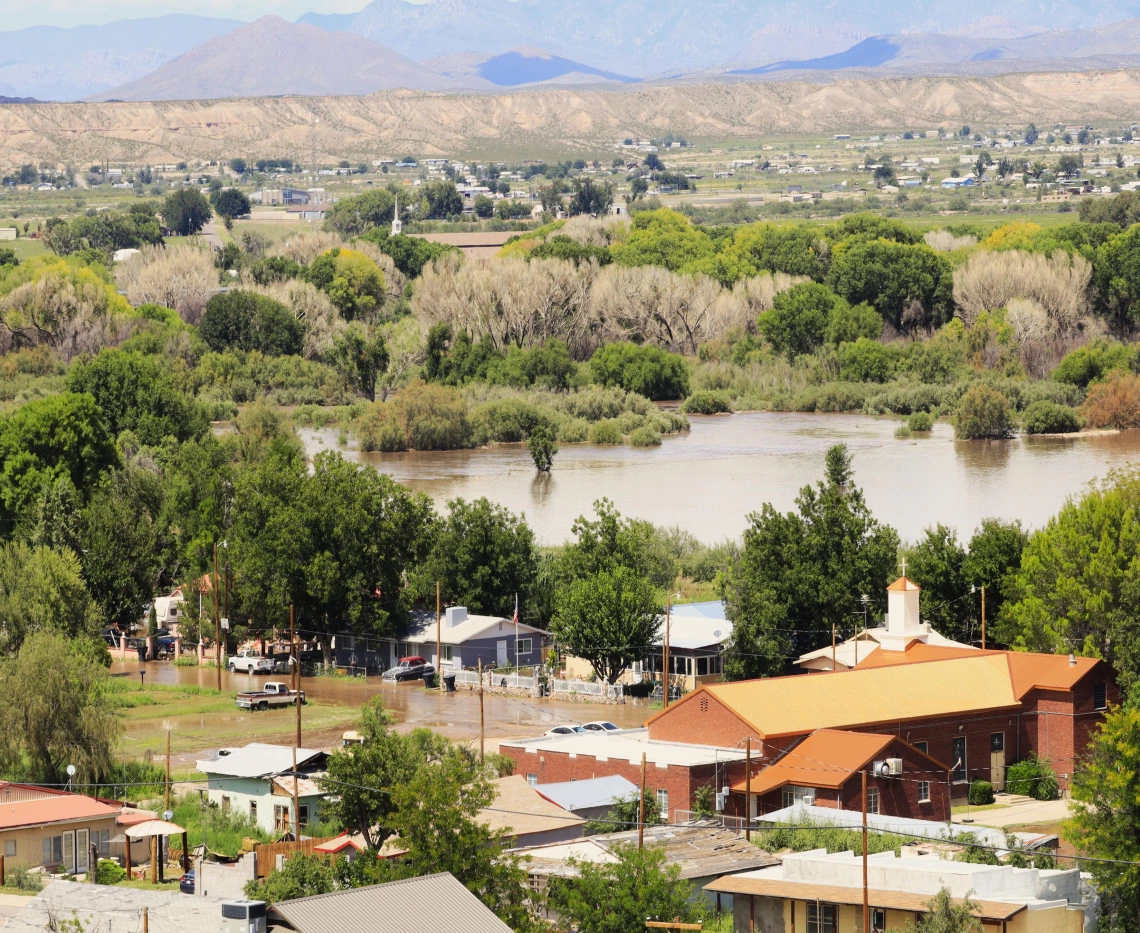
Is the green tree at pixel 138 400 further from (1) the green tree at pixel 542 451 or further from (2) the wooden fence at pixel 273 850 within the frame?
(2) the wooden fence at pixel 273 850

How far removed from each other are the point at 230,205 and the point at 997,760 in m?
119

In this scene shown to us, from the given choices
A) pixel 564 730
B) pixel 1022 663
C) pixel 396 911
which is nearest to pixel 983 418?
pixel 1022 663

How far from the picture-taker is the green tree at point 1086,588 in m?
32.7

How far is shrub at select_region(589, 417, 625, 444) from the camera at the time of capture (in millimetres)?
70062

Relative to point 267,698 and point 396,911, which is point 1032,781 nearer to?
point 267,698

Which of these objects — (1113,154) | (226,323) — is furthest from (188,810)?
(1113,154)

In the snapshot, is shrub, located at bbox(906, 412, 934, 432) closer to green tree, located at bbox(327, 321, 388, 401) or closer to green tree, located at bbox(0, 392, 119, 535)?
green tree, located at bbox(327, 321, 388, 401)

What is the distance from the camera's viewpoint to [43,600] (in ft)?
124

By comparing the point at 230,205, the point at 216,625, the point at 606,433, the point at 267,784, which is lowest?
the point at 606,433

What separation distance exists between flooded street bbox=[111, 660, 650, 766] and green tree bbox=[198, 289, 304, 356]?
45547 millimetres

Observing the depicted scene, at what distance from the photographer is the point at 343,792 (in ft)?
80.0

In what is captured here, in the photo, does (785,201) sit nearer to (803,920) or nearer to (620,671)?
(620,671)

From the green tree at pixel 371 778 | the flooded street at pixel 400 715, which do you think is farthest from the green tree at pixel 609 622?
the green tree at pixel 371 778

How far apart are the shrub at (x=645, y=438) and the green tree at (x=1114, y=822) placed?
44.5 m
